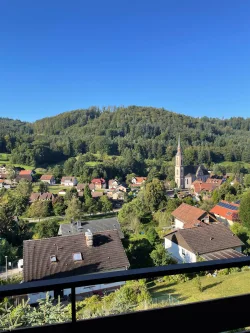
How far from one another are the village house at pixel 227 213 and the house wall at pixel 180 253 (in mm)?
6221

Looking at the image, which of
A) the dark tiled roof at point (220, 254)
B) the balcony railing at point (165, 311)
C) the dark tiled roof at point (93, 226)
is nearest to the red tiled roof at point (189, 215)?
the dark tiled roof at point (93, 226)

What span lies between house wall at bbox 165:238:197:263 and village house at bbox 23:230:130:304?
2.47 meters

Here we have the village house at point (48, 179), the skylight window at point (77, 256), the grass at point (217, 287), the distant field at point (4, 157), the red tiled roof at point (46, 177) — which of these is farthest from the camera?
the distant field at point (4, 157)

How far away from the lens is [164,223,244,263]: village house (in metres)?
9.58

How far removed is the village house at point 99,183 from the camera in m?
34.7

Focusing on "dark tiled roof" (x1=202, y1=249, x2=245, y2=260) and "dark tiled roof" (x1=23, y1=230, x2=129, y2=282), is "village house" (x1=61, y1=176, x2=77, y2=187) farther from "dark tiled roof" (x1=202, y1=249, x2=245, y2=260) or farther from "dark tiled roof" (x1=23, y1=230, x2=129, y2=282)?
"dark tiled roof" (x1=202, y1=249, x2=245, y2=260)

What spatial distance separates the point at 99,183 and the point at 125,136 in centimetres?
3113

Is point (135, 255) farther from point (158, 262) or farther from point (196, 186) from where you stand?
point (196, 186)

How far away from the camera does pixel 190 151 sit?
49344 millimetres

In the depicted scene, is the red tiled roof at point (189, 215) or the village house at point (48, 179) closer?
the red tiled roof at point (189, 215)

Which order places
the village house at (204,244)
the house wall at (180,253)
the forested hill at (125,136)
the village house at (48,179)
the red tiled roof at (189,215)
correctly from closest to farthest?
1. the village house at (204,244)
2. the house wall at (180,253)
3. the red tiled roof at (189,215)
4. the village house at (48,179)
5. the forested hill at (125,136)

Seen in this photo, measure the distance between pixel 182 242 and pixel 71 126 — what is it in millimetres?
66624

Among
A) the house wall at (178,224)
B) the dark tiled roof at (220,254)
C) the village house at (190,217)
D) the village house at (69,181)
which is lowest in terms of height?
the house wall at (178,224)

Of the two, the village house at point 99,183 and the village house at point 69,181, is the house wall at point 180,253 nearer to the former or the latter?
the village house at point 99,183
